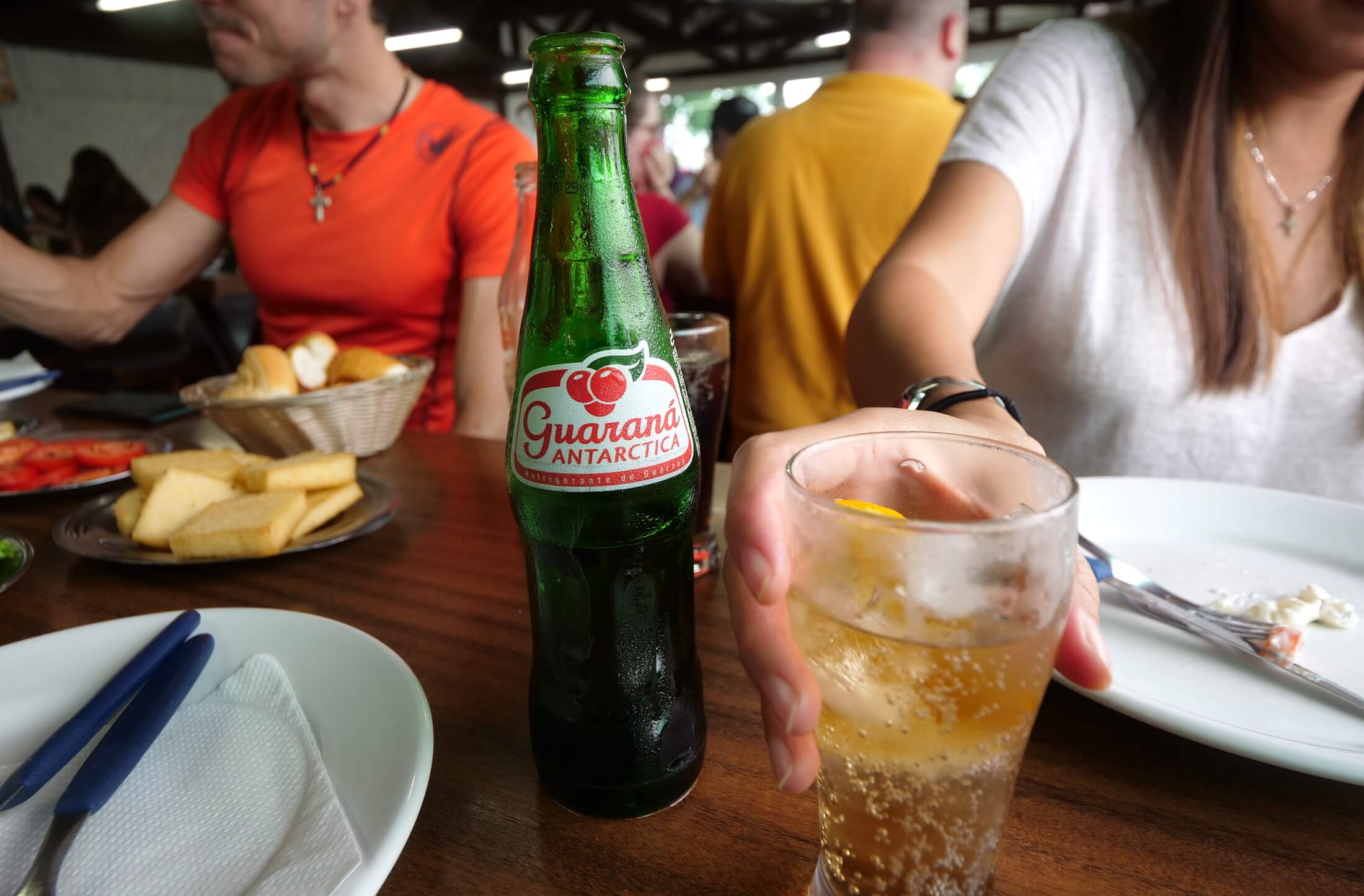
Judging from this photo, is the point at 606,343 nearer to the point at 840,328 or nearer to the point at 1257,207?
the point at 1257,207

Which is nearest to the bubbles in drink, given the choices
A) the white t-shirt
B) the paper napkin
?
the paper napkin

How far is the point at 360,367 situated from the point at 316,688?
753mm

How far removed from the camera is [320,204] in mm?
1668

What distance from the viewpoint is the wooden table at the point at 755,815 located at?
0.40 metres

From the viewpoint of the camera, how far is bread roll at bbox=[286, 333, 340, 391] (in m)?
1.21

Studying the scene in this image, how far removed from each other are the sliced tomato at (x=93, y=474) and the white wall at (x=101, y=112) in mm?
9496

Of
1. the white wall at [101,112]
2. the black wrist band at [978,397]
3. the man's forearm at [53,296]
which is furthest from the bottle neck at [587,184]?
the white wall at [101,112]

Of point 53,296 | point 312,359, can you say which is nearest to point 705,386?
point 312,359

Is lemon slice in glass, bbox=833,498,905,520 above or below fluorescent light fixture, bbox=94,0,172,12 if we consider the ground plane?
below

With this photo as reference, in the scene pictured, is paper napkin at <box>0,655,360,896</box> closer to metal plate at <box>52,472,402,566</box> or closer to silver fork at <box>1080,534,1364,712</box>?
metal plate at <box>52,472,402,566</box>

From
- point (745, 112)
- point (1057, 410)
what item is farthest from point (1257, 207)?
point (745, 112)

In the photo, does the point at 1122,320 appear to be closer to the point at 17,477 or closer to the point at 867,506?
the point at 867,506

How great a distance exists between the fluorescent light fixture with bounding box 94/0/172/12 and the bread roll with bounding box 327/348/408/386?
894cm

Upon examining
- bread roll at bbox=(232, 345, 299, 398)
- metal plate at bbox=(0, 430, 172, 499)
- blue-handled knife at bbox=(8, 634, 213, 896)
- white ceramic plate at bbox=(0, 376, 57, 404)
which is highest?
blue-handled knife at bbox=(8, 634, 213, 896)
